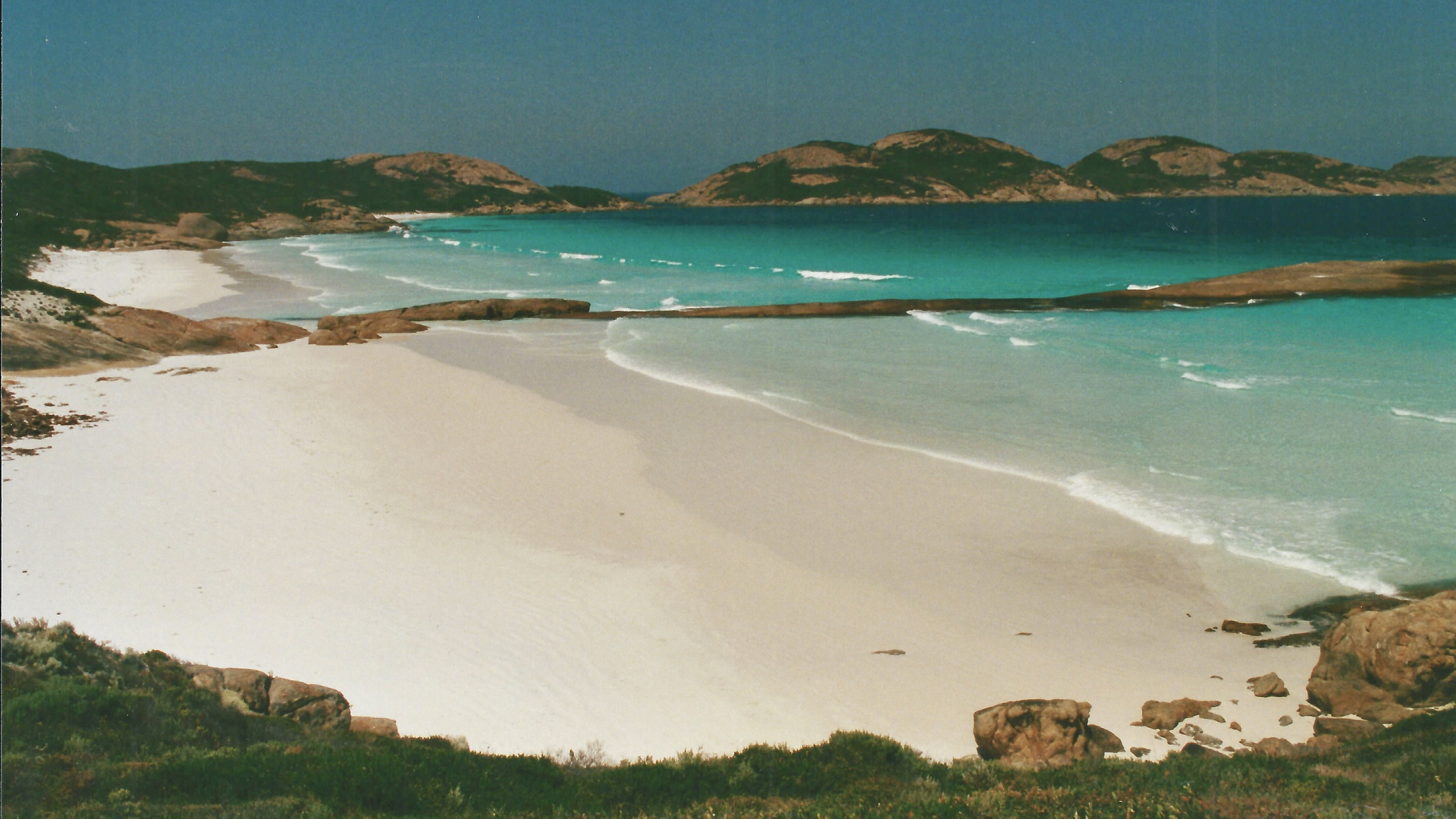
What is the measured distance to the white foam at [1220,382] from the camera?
62.2 feet

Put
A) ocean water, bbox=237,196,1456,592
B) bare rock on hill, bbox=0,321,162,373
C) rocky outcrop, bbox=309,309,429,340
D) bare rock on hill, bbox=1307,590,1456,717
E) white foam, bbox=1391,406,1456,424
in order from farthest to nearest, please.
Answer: rocky outcrop, bbox=309,309,429,340
bare rock on hill, bbox=0,321,162,373
white foam, bbox=1391,406,1456,424
ocean water, bbox=237,196,1456,592
bare rock on hill, bbox=1307,590,1456,717

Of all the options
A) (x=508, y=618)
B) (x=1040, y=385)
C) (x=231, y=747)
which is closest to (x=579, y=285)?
(x=1040, y=385)

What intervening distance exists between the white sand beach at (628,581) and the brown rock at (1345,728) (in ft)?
0.47

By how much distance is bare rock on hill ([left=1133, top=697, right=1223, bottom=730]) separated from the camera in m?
6.90

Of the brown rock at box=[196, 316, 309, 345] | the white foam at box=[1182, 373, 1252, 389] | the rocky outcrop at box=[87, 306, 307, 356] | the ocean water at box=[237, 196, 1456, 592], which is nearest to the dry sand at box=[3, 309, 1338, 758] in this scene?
the ocean water at box=[237, 196, 1456, 592]

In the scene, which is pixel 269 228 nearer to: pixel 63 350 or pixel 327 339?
pixel 327 339

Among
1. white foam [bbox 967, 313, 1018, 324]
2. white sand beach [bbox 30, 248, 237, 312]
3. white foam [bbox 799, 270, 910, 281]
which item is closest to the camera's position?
white foam [bbox 967, 313, 1018, 324]

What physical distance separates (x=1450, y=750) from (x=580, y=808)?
210 inches

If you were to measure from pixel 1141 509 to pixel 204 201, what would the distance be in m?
109

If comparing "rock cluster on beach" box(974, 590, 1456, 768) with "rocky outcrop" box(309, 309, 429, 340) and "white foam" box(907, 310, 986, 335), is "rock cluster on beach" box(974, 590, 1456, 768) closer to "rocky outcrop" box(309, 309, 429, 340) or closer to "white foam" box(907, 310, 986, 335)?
"white foam" box(907, 310, 986, 335)

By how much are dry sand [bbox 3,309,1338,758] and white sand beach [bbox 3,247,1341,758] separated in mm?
36

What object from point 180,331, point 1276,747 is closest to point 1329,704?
point 1276,747

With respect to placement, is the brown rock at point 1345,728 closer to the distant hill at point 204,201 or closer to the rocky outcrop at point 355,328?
the rocky outcrop at point 355,328

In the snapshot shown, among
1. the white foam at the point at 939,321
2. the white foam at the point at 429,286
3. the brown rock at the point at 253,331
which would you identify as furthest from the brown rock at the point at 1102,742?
the white foam at the point at 429,286
